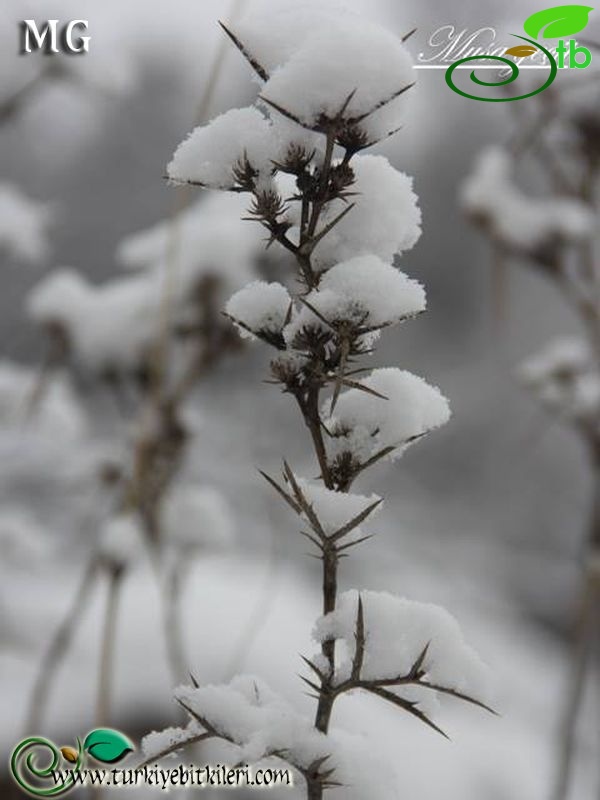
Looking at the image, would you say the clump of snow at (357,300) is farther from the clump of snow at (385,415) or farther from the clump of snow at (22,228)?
the clump of snow at (22,228)

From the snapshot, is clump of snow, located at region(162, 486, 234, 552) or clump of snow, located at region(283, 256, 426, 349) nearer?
clump of snow, located at region(283, 256, 426, 349)

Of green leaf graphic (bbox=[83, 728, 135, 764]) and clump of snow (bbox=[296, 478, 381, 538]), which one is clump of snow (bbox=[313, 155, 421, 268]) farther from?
green leaf graphic (bbox=[83, 728, 135, 764])

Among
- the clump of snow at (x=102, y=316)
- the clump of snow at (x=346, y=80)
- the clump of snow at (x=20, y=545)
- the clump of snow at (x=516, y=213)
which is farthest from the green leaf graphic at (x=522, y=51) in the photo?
the clump of snow at (x=20, y=545)

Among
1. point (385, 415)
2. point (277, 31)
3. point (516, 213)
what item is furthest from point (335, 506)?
point (516, 213)

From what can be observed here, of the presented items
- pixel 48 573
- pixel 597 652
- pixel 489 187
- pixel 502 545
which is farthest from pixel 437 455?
pixel 489 187

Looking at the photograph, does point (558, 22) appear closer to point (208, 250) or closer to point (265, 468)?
point (208, 250)

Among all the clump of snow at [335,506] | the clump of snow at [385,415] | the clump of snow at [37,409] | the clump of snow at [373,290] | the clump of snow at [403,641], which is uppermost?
the clump of snow at [37,409]

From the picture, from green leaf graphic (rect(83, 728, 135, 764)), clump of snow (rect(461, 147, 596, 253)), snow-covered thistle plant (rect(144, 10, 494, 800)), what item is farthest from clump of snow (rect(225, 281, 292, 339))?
clump of snow (rect(461, 147, 596, 253))
